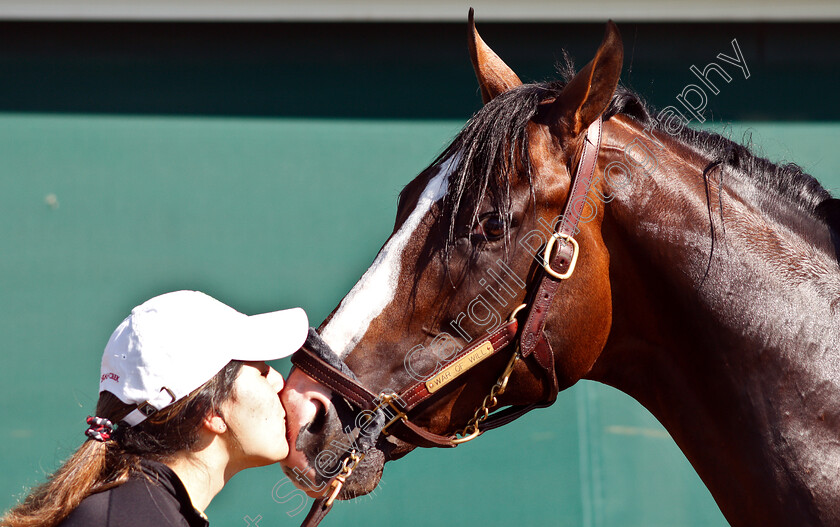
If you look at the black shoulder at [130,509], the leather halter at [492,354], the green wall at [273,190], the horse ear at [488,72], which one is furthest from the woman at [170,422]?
the green wall at [273,190]

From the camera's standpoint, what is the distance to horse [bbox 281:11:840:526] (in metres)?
1.44

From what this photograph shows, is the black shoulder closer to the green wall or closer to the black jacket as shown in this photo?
the black jacket

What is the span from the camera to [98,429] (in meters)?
1.23

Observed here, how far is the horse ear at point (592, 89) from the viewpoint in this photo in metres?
1.43

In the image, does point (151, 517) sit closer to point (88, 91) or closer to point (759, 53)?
point (88, 91)

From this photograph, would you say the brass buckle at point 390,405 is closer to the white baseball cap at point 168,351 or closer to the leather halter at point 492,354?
the leather halter at point 492,354

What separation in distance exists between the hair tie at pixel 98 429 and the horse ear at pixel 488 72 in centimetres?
122

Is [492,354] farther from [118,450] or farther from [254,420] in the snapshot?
[118,450]

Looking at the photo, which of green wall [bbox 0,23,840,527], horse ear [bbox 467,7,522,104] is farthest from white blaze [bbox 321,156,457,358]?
green wall [bbox 0,23,840,527]

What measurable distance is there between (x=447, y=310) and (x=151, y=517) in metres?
0.72

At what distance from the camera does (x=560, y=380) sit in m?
1.60

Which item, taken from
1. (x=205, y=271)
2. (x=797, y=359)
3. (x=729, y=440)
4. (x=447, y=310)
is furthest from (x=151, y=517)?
(x=205, y=271)

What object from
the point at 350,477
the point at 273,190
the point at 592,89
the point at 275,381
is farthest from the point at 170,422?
the point at 273,190

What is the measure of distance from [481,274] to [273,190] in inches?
97.4
